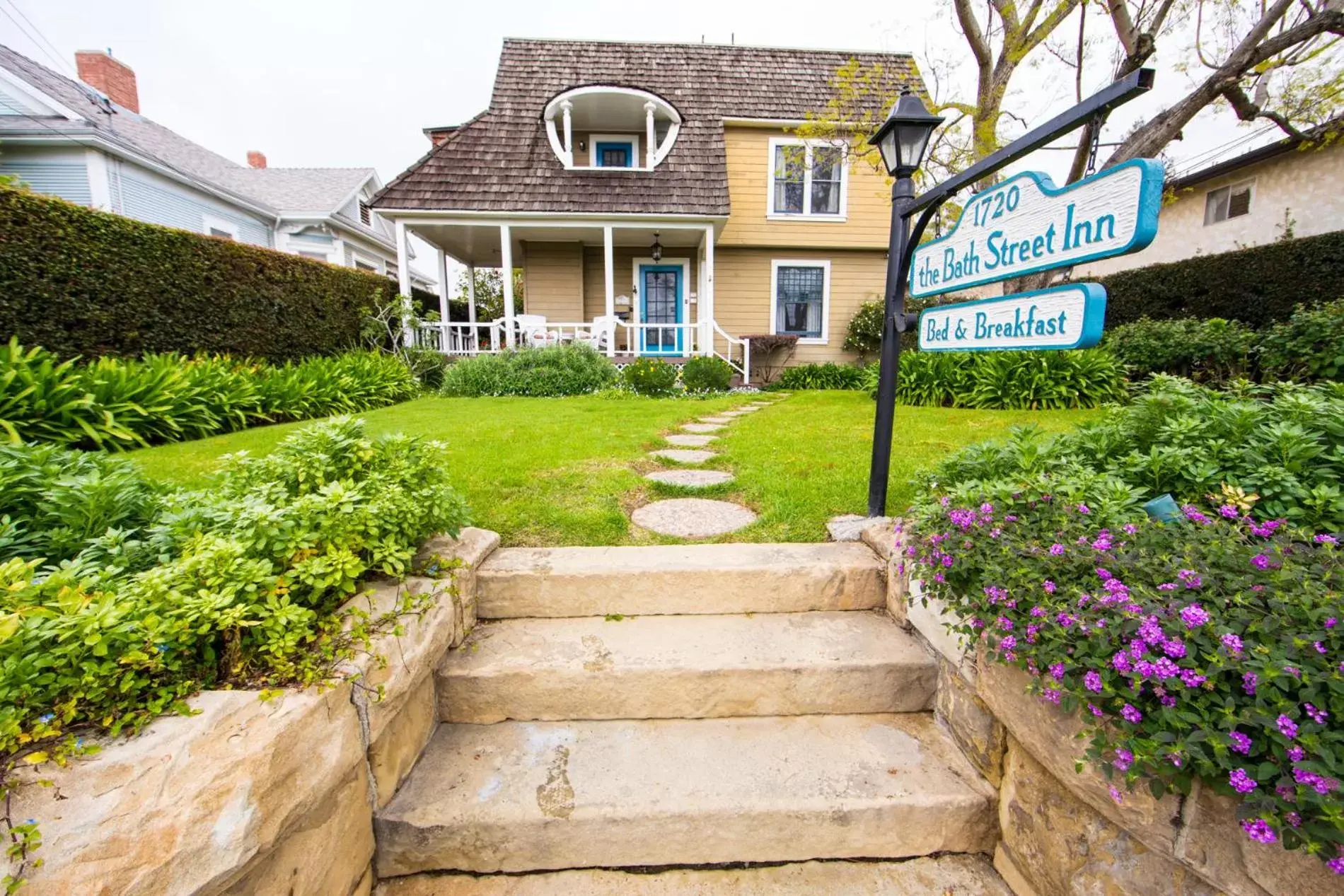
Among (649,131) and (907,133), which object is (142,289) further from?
(649,131)

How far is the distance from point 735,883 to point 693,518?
1.61m

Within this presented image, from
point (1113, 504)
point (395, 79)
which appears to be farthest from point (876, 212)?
point (395, 79)

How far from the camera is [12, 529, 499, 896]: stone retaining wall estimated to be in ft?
2.95

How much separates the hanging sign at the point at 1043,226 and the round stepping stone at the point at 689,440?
251cm

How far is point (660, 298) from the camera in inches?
513

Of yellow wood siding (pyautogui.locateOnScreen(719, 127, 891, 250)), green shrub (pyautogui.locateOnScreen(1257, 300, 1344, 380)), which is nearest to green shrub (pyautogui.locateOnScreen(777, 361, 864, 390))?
yellow wood siding (pyautogui.locateOnScreen(719, 127, 891, 250))

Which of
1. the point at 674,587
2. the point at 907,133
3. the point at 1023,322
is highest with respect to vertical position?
the point at 907,133

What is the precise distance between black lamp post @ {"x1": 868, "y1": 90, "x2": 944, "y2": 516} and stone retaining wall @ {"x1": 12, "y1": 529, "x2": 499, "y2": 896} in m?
2.07

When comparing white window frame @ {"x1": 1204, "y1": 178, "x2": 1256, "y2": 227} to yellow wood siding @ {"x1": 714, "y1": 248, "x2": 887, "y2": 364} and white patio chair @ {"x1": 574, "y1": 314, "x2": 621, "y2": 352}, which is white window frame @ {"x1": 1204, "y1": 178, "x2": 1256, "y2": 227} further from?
white patio chair @ {"x1": 574, "y1": 314, "x2": 621, "y2": 352}

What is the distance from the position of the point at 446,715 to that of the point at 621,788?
66cm

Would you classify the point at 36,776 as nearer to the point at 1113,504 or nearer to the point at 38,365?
the point at 1113,504

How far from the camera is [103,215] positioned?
6.08 meters

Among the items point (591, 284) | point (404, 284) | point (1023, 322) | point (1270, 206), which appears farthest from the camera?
point (591, 284)

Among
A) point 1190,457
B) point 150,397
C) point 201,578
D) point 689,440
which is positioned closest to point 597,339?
point 689,440
